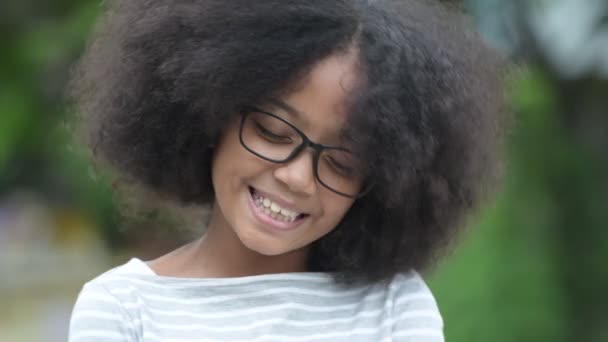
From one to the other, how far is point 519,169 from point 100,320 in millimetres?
2878

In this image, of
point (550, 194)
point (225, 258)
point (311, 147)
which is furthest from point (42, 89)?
point (311, 147)

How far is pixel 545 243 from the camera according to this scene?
4.43m

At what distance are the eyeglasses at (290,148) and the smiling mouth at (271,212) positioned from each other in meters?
0.08

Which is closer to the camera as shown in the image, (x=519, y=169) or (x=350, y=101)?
(x=350, y=101)

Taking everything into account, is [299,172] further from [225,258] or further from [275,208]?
[225,258]

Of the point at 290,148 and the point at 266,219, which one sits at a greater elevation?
the point at 290,148

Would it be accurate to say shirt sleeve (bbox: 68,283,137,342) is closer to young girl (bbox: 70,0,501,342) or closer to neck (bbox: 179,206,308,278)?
young girl (bbox: 70,0,501,342)

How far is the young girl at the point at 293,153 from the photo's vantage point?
1854mm

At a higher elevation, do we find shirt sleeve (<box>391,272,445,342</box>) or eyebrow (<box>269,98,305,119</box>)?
eyebrow (<box>269,98,305,119</box>)

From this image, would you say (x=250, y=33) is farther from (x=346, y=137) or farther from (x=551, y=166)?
(x=551, y=166)

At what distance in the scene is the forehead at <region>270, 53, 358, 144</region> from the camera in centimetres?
183

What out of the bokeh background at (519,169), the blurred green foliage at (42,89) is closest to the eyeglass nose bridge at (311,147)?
the bokeh background at (519,169)

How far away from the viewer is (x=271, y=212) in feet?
6.24

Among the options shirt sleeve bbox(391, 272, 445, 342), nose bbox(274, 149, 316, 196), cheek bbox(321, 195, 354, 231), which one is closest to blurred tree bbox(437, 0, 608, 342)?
shirt sleeve bbox(391, 272, 445, 342)
